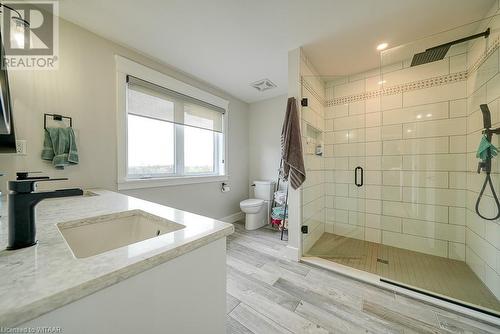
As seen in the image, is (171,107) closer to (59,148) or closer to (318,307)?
(59,148)

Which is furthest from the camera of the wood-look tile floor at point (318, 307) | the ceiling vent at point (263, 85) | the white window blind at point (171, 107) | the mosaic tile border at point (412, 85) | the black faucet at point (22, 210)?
the ceiling vent at point (263, 85)

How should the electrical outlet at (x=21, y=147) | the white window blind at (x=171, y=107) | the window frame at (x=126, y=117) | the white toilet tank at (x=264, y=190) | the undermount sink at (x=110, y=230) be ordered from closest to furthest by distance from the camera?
1. the undermount sink at (x=110, y=230)
2. the electrical outlet at (x=21, y=147)
3. the window frame at (x=126, y=117)
4. the white window blind at (x=171, y=107)
5. the white toilet tank at (x=264, y=190)

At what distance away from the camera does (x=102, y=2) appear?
4.75 feet

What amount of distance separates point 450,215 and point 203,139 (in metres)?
3.18

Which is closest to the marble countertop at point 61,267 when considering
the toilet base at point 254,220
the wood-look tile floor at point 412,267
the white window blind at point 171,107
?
the white window blind at point 171,107

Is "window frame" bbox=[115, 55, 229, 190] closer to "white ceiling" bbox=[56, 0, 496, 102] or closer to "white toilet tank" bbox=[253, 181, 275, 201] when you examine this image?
"white ceiling" bbox=[56, 0, 496, 102]

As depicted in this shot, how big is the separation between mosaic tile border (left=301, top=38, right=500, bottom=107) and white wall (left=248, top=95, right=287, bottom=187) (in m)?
0.86

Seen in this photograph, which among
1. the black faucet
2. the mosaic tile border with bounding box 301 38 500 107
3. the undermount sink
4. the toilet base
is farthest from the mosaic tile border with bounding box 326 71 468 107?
the black faucet

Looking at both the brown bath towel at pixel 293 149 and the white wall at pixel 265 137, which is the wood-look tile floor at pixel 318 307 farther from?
the white wall at pixel 265 137

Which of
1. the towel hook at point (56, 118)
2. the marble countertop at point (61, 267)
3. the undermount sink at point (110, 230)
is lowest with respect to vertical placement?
the undermount sink at point (110, 230)

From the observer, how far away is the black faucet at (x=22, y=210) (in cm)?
54

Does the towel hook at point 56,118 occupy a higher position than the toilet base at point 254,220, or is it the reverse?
the towel hook at point 56,118

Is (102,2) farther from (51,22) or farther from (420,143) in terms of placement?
(420,143)

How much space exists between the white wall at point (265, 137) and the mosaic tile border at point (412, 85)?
0.86 metres
